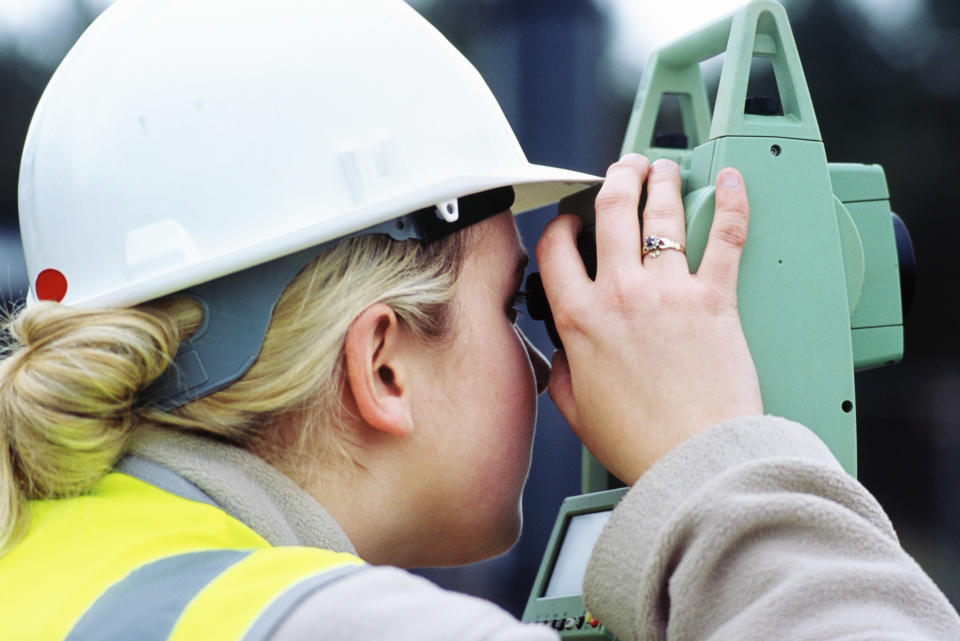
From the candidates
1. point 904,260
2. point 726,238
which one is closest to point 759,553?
point 726,238

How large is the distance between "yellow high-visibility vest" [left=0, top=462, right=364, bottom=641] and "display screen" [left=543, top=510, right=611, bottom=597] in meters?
0.70

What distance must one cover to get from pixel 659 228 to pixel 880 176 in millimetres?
423

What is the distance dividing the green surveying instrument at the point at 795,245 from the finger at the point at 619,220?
7 centimetres

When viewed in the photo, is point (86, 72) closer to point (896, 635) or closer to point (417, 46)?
point (417, 46)

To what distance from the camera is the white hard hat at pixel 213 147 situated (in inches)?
45.6

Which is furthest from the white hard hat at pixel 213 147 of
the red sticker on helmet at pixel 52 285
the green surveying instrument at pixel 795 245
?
the green surveying instrument at pixel 795 245

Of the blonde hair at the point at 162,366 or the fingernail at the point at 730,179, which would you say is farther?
the fingernail at the point at 730,179

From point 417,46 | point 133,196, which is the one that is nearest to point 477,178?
point 417,46

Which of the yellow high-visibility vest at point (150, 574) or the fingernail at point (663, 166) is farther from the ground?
the fingernail at point (663, 166)

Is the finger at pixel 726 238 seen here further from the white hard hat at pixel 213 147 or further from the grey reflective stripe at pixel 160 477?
the grey reflective stripe at pixel 160 477

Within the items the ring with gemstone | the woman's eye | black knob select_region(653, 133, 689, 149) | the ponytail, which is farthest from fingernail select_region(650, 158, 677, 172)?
the ponytail

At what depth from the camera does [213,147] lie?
1163 mm

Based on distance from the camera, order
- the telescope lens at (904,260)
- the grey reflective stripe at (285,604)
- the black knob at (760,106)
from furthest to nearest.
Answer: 1. the telescope lens at (904,260)
2. the black knob at (760,106)
3. the grey reflective stripe at (285,604)

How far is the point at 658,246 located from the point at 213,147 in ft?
1.79
